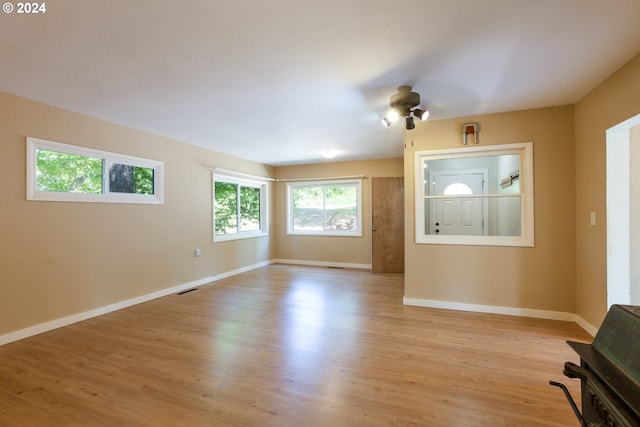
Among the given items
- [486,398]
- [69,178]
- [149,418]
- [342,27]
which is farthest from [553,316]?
[69,178]

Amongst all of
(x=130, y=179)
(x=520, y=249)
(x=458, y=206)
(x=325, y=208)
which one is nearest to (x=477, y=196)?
(x=520, y=249)

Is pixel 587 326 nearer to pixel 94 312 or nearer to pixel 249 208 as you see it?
pixel 94 312

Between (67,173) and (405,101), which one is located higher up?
(405,101)

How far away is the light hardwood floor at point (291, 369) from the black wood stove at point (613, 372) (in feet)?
2.59

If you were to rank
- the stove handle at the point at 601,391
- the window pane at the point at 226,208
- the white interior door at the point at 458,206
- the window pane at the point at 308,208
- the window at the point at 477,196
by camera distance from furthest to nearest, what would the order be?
the window pane at the point at 308,208
the window pane at the point at 226,208
the white interior door at the point at 458,206
the window at the point at 477,196
the stove handle at the point at 601,391

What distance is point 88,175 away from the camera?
3326 mm

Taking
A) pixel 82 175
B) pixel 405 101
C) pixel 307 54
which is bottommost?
pixel 82 175

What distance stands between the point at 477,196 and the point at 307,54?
8.27ft

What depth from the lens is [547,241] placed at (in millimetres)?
3104

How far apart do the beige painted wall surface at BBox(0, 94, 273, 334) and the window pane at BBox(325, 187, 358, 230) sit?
106 inches

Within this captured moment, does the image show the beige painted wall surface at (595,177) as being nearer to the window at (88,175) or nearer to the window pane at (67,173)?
the window at (88,175)

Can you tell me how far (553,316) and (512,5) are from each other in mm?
3162

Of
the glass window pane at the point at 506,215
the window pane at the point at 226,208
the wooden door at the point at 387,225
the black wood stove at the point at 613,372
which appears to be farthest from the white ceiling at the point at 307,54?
the wooden door at the point at 387,225

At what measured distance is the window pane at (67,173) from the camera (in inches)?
116
